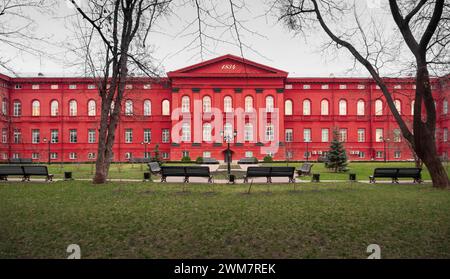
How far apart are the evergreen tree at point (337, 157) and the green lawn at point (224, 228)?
50.0 ft

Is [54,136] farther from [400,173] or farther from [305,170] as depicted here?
[400,173]

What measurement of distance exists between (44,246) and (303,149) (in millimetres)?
40767

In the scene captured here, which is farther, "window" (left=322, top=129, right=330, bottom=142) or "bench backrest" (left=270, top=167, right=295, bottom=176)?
"window" (left=322, top=129, right=330, bottom=142)

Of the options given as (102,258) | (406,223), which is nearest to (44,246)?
(102,258)

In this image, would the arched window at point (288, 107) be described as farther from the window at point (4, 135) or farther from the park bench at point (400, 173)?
the window at point (4, 135)

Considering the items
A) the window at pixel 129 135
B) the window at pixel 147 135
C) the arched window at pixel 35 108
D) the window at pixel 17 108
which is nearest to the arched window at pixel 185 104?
the window at pixel 147 135

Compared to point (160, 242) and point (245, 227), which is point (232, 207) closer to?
point (245, 227)

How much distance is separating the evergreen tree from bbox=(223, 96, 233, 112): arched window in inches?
740

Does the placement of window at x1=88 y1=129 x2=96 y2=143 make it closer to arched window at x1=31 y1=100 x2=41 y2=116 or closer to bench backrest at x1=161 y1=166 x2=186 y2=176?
arched window at x1=31 y1=100 x2=41 y2=116

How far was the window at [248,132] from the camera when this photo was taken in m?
40.8

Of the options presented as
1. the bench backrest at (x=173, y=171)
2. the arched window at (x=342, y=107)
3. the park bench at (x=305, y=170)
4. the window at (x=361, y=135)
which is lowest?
the park bench at (x=305, y=170)

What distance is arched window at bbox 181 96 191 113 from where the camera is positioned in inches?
1615

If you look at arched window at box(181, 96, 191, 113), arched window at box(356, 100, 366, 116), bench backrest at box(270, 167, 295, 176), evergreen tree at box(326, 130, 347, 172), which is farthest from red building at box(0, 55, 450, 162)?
bench backrest at box(270, 167, 295, 176)

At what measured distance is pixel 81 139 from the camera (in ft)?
141
